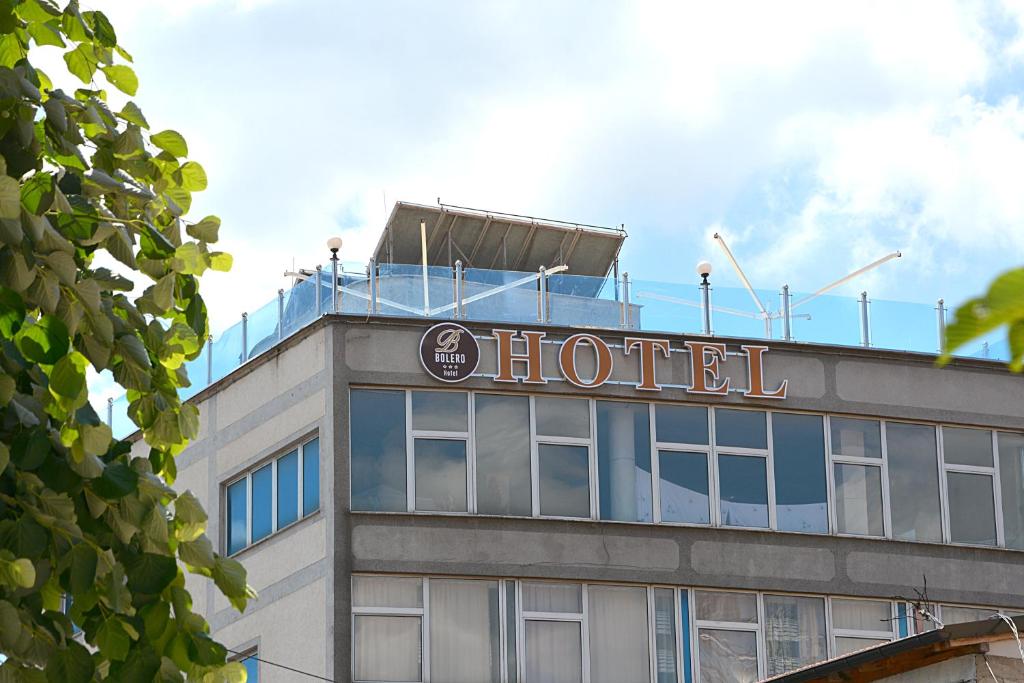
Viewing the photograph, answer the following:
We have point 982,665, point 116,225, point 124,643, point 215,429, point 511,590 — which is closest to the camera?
point 124,643

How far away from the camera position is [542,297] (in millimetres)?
30250

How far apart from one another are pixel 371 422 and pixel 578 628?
4.19 metres

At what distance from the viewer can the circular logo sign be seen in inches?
1137

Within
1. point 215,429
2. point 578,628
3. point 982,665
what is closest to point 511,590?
point 578,628

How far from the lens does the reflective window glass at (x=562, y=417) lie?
95.4 ft

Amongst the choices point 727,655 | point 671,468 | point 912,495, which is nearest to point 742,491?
point 671,468

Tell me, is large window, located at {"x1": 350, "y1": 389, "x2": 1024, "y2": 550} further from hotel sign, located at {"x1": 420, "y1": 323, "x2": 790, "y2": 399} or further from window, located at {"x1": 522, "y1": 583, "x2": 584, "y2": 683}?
window, located at {"x1": 522, "y1": 583, "x2": 584, "y2": 683}

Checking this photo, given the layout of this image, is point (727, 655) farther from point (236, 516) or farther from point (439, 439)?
point (236, 516)

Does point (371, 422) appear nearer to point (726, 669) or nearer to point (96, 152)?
point (726, 669)

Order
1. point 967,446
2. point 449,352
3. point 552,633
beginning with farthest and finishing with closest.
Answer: point 967,446 < point 449,352 < point 552,633

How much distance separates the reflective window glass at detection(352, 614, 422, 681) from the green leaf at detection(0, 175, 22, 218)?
21960 mm

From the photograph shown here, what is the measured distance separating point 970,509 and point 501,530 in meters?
7.42

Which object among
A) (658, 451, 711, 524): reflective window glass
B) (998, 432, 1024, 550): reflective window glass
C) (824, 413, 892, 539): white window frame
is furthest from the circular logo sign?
(998, 432, 1024, 550): reflective window glass

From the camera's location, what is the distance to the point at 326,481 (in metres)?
28.6
